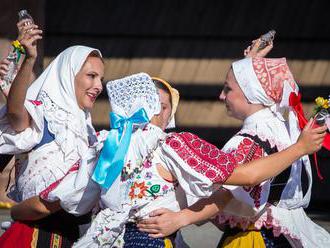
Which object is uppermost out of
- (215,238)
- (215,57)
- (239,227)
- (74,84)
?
(74,84)

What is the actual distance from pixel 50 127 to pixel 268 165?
1066 millimetres

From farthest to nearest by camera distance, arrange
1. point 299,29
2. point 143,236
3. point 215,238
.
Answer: point 299,29 → point 215,238 → point 143,236

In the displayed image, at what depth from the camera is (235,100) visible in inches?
177

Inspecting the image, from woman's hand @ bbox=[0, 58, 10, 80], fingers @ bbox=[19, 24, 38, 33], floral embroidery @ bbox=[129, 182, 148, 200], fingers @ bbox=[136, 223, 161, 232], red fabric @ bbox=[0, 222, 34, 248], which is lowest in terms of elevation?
red fabric @ bbox=[0, 222, 34, 248]

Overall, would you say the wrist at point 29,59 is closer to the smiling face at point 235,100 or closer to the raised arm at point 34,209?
the raised arm at point 34,209

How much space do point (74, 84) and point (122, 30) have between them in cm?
344

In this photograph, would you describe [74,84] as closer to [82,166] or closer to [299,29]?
[82,166]

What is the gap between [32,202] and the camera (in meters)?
4.27

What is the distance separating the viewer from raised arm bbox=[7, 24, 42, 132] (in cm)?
429

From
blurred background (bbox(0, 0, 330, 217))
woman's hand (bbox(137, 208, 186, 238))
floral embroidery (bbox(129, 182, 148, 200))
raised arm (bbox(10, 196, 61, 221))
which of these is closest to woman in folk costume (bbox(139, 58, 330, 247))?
woman's hand (bbox(137, 208, 186, 238))

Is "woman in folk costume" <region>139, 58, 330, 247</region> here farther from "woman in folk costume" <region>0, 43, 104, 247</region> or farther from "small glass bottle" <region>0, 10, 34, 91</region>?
"small glass bottle" <region>0, 10, 34, 91</region>

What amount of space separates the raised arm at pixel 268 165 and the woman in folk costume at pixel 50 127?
678 mm

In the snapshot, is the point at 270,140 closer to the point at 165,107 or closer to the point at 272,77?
the point at 272,77

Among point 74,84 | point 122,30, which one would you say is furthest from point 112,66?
point 74,84
